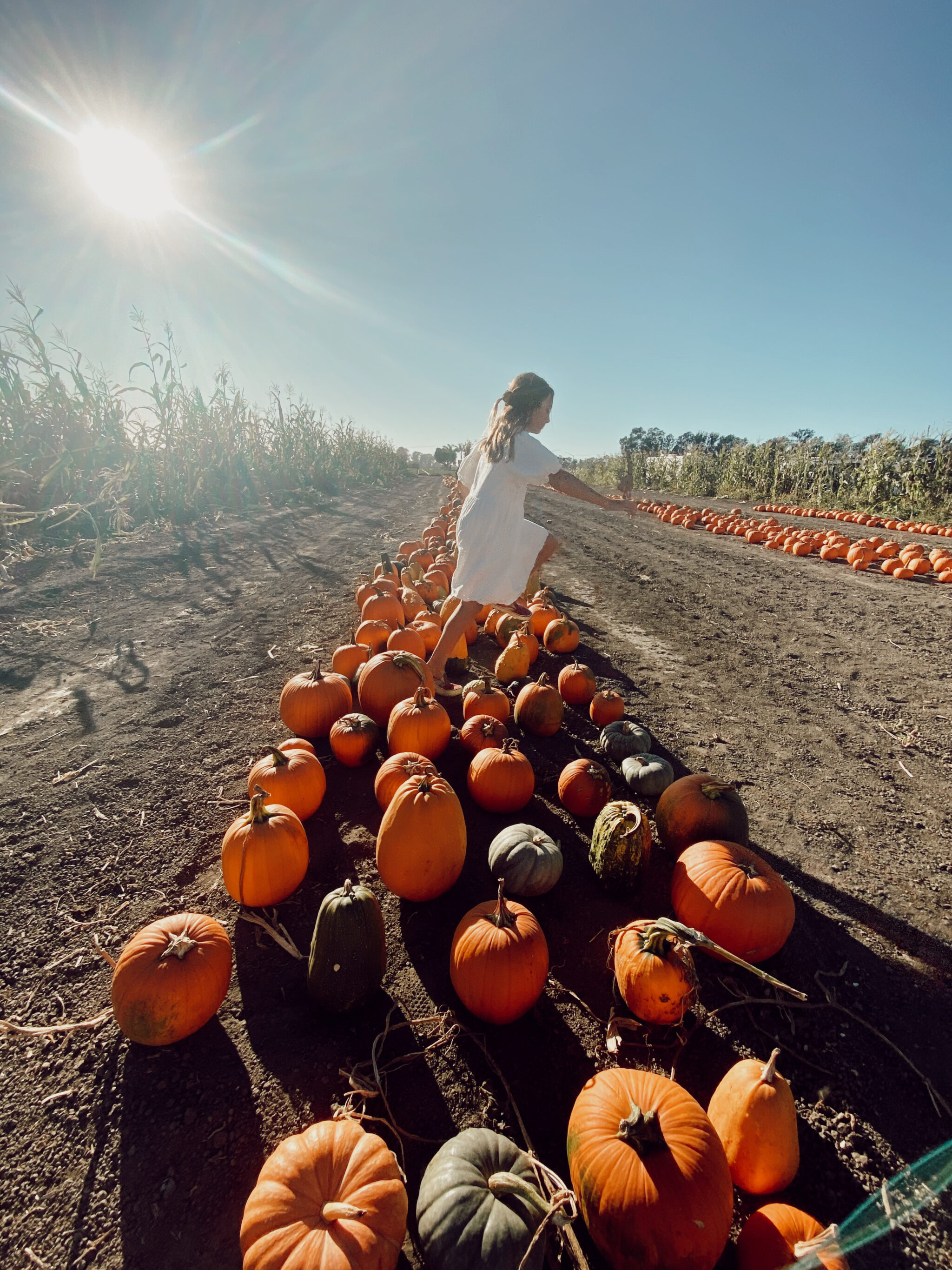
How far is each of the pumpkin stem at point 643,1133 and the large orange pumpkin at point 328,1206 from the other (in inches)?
23.7

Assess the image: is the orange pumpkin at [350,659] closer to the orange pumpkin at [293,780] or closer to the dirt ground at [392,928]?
the dirt ground at [392,928]

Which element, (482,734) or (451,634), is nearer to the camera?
(482,734)

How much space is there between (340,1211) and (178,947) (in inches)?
40.9

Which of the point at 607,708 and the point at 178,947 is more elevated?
the point at 607,708

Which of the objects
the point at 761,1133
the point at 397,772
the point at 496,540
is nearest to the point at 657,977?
the point at 761,1133

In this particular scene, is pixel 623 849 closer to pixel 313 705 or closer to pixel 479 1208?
pixel 479 1208

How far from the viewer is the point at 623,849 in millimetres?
2430

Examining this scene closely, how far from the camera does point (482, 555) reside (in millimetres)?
4648

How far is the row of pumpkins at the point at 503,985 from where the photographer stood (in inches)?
49.8

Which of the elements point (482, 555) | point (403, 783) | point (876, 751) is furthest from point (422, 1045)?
point (876, 751)

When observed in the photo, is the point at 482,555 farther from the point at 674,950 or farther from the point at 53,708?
the point at 53,708

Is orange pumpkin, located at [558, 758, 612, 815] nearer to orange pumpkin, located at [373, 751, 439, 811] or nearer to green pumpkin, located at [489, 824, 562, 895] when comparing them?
green pumpkin, located at [489, 824, 562, 895]

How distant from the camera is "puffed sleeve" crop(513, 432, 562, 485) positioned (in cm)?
431

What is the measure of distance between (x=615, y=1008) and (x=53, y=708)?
4.70m
